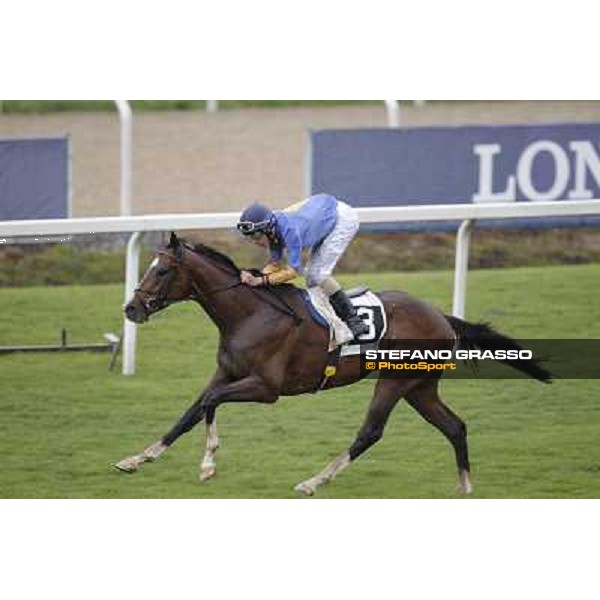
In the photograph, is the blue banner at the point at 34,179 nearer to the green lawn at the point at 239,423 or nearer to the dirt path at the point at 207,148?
the green lawn at the point at 239,423

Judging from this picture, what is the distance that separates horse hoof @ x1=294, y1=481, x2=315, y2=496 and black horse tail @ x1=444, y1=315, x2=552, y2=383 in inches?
38.5

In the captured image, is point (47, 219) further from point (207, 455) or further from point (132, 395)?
point (207, 455)

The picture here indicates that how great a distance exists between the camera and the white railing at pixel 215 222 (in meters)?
9.62

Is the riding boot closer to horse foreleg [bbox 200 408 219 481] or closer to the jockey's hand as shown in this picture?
the jockey's hand

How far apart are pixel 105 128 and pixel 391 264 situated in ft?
24.4

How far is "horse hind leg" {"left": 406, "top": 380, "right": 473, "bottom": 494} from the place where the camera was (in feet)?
30.1

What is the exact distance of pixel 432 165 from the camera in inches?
502

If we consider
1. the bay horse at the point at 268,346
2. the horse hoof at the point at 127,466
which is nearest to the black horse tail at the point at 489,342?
the bay horse at the point at 268,346

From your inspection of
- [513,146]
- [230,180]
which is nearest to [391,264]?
[513,146]

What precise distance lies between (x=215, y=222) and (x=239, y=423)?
38.6 inches

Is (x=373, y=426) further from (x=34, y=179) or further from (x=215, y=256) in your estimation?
(x=34, y=179)

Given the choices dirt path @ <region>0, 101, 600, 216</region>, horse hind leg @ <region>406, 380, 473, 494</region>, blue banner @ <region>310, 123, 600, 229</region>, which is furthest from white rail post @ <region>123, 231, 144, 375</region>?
dirt path @ <region>0, 101, 600, 216</region>

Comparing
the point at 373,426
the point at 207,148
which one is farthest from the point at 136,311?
the point at 207,148

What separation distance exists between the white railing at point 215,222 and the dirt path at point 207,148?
150 inches
